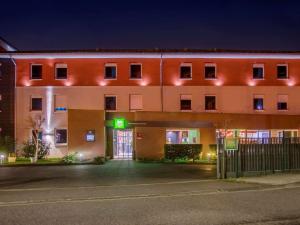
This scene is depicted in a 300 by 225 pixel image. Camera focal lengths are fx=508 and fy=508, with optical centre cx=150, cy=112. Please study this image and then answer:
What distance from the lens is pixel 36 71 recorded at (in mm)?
39031

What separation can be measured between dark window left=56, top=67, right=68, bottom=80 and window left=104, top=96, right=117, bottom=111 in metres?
3.63

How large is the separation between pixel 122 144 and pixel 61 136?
4.82m

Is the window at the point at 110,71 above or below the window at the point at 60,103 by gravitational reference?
above

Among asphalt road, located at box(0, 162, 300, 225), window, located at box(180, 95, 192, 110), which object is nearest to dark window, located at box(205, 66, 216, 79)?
window, located at box(180, 95, 192, 110)

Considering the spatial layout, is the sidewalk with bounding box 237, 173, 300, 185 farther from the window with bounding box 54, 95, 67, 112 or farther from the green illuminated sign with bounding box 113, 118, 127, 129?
the window with bounding box 54, 95, 67, 112

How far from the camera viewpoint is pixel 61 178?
21.7m

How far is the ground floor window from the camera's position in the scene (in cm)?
3681

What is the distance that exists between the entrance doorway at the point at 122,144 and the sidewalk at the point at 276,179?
705 inches

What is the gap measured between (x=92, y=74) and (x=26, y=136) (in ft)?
22.4

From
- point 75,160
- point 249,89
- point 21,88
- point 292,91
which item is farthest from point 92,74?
point 292,91

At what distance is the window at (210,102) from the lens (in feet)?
128

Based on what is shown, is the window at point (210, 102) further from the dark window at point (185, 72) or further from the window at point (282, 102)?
the window at point (282, 102)

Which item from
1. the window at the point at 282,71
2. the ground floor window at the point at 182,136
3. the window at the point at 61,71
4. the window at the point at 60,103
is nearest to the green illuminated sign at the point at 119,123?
the ground floor window at the point at 182,136

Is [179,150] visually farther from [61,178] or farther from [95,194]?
[95,194]
